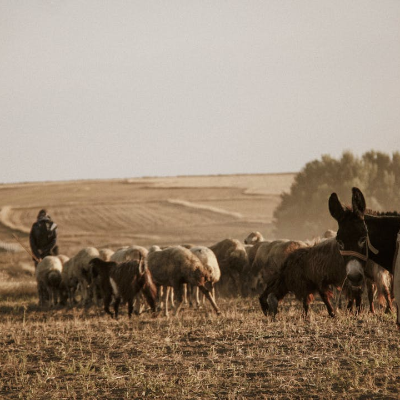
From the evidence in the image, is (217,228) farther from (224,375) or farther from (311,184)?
(224,375)

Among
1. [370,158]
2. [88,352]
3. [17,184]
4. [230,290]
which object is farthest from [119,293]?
[17,184]

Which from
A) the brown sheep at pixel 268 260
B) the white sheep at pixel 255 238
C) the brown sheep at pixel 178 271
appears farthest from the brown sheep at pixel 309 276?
the white sheep at pixel 255 238

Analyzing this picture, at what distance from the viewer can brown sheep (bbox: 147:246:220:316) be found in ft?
50.1

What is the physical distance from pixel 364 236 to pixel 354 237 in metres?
0.11

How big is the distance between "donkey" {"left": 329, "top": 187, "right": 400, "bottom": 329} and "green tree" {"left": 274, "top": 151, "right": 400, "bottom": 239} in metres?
48.8

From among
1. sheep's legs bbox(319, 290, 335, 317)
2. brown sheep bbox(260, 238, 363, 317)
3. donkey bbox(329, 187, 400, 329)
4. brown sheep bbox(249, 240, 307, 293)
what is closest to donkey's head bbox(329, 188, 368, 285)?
donkey bbox(329, 187, 400, 329)

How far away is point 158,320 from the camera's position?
44.4 feet

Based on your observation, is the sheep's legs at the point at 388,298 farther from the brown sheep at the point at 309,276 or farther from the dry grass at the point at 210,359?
the dry grass at the point at 210,359

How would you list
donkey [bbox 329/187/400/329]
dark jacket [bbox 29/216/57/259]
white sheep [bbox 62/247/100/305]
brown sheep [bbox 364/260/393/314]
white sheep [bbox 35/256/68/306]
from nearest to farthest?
donkey [bbox 329/187/400/329]
brown sheep [bbox 364/260/393/314]
white sheep [bbox 62/247/100/305]
white sheep [bbox 35/256/68/306]
dark jacket [bbox 29/216/57/259]

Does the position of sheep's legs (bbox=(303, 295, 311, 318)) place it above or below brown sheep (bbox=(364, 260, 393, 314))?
below

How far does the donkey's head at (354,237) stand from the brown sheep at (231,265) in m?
13.5

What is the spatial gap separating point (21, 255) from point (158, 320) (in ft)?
87.9

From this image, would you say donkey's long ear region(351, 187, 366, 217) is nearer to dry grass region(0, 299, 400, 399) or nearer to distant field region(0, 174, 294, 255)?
dry grass region(0, 299, 400, 399)

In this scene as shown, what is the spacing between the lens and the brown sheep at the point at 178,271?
15273mm
